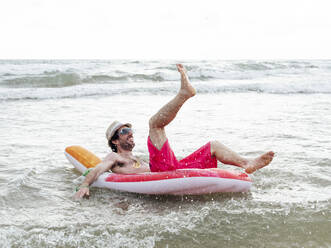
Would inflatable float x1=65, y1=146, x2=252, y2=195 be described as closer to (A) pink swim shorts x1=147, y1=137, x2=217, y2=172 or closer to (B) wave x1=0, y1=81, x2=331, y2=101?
(A) pink swim shorts x1=147, y1=137, x2=217, y2=172

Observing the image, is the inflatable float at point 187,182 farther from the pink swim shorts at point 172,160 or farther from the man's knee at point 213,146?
the man's knee at point 213,146

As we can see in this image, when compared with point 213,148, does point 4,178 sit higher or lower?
lower

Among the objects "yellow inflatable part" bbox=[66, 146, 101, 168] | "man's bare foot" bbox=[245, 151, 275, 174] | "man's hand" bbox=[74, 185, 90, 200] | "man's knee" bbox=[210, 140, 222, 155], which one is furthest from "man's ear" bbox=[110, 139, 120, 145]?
"man's bare foot" bbox=[245, 151, 275, 174]

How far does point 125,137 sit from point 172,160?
837 mm

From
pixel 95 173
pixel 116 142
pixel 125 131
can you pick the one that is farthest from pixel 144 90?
pixel 95 173

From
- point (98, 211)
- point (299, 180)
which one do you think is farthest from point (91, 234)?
point (299, 180)

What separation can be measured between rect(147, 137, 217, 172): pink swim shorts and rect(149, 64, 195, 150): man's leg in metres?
0.07

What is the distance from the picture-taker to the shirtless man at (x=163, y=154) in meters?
3.97

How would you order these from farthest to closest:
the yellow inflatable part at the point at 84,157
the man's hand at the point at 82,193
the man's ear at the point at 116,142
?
1. the yellow inflatable part at the point at 84,157
2. the man's ear at the point at 116,142
3. the man's hand at the point at 82,193

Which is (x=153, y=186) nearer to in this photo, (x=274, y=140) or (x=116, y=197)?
(x=116, y=197)

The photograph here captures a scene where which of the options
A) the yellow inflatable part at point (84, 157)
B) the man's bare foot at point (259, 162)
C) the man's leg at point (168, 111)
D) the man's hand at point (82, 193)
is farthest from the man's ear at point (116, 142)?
the man's bare foot at point (259, 162)

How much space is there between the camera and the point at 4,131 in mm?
7848

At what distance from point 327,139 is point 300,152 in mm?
1176

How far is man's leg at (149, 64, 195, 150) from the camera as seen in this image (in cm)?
392
